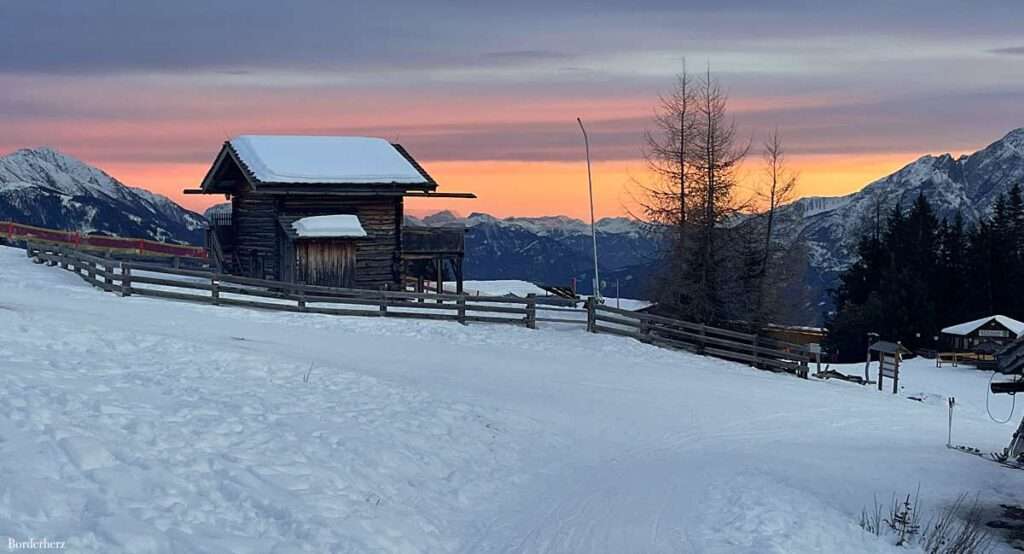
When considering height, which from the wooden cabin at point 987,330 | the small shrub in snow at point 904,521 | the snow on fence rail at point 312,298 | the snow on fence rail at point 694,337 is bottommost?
the small shrub in snow at point 904,521

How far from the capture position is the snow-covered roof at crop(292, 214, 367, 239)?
37031 mm

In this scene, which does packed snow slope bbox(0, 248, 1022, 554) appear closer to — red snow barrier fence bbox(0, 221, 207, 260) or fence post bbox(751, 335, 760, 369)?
fence post bbox(751, 335, 760, 369)

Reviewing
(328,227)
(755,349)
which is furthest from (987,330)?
(328,227)

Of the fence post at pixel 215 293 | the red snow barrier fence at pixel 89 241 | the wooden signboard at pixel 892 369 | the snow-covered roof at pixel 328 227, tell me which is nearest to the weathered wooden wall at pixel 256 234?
the snow-covered roof at pixel 328 227

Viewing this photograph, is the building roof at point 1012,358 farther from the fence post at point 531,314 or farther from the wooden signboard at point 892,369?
the wooden signboard at point 892,369

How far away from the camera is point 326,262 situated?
3794 cm

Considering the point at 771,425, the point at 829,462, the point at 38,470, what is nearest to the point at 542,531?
the point at 38,470

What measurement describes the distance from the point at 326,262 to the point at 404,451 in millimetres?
25130

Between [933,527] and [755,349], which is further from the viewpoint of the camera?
[755,349]

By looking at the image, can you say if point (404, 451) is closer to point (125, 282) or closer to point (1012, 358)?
point (1012, 358)

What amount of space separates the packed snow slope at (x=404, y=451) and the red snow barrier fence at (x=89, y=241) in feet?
85.7

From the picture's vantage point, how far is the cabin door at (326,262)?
37.6 metres

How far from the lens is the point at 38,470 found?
947cm

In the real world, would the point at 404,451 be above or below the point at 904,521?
above
